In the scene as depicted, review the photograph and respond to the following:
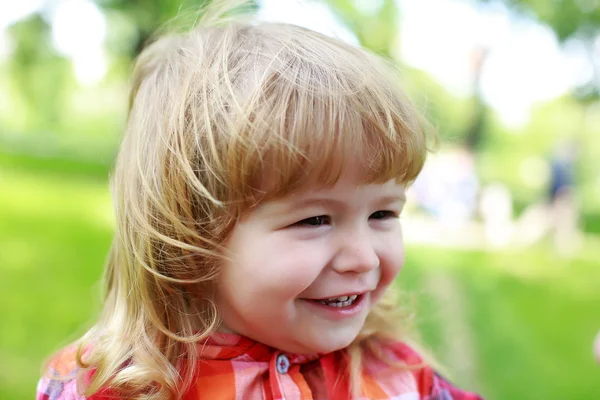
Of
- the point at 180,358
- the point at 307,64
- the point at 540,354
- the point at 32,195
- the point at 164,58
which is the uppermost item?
the point at 32,195

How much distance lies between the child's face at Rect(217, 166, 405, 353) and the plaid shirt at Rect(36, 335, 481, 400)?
49 mm

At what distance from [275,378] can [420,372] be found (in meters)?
0.42

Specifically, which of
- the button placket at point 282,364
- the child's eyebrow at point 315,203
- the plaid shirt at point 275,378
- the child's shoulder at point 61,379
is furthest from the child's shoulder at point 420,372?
the child's shoulder at point 61,379

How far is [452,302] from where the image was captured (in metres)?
5.22

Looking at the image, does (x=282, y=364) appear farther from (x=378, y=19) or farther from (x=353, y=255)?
(x=378, y=19)

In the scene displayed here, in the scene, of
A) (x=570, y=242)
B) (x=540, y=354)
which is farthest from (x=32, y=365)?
(x=570, y=242)

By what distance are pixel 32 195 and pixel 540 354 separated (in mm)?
6859

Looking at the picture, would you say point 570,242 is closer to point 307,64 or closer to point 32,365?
point 32,365

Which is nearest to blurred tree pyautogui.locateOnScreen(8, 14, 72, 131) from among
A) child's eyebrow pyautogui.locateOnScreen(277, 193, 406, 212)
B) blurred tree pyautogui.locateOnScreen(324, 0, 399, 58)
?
blurred tree pyautogui.locateOnScreen(324, 0, 399, 58)

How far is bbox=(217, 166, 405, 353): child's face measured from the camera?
1215mm

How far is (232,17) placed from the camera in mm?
1562

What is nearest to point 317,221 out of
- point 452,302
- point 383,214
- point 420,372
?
point 383,214

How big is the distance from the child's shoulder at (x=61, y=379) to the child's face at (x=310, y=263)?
0.37 metres

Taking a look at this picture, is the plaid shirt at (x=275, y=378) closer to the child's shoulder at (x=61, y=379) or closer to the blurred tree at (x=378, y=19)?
the child's shoulder at (x=61, y=379)
